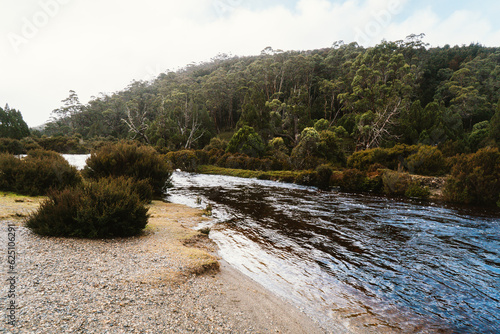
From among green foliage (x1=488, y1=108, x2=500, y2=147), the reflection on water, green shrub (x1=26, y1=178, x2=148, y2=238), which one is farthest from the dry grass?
green foliage (x1=488, y1=108, x2=500, y2=147)

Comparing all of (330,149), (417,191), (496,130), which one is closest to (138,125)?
(330,149)

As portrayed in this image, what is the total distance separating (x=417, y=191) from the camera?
1614cm

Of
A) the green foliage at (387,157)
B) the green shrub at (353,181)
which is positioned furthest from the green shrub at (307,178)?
the green foliage at (387,157)

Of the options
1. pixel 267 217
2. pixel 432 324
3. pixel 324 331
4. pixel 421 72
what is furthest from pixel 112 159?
pixel 421 72

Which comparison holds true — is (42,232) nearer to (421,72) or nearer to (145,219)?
(145,219)

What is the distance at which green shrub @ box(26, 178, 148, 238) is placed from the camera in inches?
216

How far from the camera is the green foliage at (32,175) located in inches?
378

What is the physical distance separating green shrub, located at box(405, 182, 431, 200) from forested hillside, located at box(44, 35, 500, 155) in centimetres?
1578

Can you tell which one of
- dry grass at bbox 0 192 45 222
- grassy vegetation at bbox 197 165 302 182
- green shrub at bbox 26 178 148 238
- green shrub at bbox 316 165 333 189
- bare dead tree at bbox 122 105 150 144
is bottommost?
grassy vegetation at bbox 197 165 302 182

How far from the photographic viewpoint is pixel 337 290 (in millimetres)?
4883

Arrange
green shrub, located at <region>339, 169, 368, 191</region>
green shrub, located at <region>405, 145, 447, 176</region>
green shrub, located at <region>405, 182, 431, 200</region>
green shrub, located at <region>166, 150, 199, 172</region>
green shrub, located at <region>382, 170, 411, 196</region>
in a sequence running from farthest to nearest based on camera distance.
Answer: green shrub, located at <region>166, 150, 199, 172</region> < green shrub, located at <region>339, 169, 368, 191</region> < green shrub, located at <region>405, 145, 447, 176</region> < green shrub, located at <region>382, 170, 411, 196</region> < green shrub, located at <region>405, 182, 431, 200</region>

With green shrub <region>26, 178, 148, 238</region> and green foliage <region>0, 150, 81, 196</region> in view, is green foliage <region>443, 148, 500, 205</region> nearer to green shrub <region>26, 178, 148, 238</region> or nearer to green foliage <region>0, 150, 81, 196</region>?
green shrub <region>26, 178, 148, 238</region>

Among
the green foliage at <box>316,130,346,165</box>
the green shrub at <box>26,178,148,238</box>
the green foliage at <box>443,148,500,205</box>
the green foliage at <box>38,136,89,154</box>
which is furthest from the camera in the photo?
the green foliage at <box>38,136,89,154</box>

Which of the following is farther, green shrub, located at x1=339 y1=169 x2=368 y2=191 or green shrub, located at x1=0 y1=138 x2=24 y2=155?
green shrub, located at x1=0 y1=138 x2=24 y2=155
